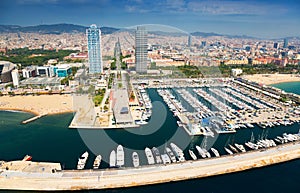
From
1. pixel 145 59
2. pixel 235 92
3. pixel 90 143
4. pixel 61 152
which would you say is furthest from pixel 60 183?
pixel 145 59

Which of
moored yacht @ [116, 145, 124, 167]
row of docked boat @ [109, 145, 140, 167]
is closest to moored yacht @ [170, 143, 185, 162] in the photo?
row of docked boat @ [109, 145, 140, 167]

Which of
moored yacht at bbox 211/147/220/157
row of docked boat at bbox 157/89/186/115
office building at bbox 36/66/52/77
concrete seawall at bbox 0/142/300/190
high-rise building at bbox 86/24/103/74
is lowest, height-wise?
concrete seawall at bbox 0/142/300/190

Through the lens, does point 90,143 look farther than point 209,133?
No

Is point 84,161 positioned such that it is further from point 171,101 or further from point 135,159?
point 171,101

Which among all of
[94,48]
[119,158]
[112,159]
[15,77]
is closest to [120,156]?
[119,158]

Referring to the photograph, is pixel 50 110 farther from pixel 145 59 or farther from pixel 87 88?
pixel 145 59

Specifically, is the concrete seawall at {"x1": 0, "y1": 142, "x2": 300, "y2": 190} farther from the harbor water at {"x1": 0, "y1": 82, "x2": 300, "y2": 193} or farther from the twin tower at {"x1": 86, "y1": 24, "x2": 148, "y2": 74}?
the twin tower at {"x1": 86, "y1": 24, "x2": 148, "y2": 74}

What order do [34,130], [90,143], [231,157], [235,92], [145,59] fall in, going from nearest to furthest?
[231,157], [90,143], [34,130], [235,92], [145,59]

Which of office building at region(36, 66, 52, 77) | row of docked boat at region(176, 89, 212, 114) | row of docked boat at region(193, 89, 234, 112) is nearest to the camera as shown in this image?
row of docked boat at region(176, 89, 212, 114)
